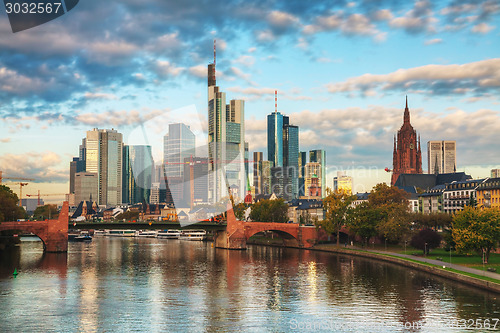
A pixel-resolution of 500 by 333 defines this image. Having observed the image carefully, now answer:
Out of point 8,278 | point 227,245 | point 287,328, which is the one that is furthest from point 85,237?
point 287,328

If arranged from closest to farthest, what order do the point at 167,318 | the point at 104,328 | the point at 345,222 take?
the point at 104,328
the point at 167,318
the point at 345,222

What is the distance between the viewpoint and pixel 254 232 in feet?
441

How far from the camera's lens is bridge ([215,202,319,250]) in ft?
436

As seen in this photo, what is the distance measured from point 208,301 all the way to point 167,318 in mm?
8893

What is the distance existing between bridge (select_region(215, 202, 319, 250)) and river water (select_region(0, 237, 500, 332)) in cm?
3848

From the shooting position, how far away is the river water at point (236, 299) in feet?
155

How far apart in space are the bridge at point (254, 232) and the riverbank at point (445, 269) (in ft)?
80.3

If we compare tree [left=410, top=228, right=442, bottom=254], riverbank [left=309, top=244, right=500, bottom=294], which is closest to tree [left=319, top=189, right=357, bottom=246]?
riverbank [left=309, top=244, right=500, bottom=294]

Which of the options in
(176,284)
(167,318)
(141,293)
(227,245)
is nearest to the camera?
(167,318)

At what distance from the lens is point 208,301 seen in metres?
57.9

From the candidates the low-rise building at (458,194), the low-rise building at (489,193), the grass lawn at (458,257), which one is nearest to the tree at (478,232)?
the grass lawn at (458,257)

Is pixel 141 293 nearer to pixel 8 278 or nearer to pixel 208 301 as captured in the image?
pixel 208 301

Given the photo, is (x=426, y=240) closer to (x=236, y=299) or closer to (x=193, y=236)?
(x=236, y=299)

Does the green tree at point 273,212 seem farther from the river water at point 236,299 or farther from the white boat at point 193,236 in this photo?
the river water at point 236,299
